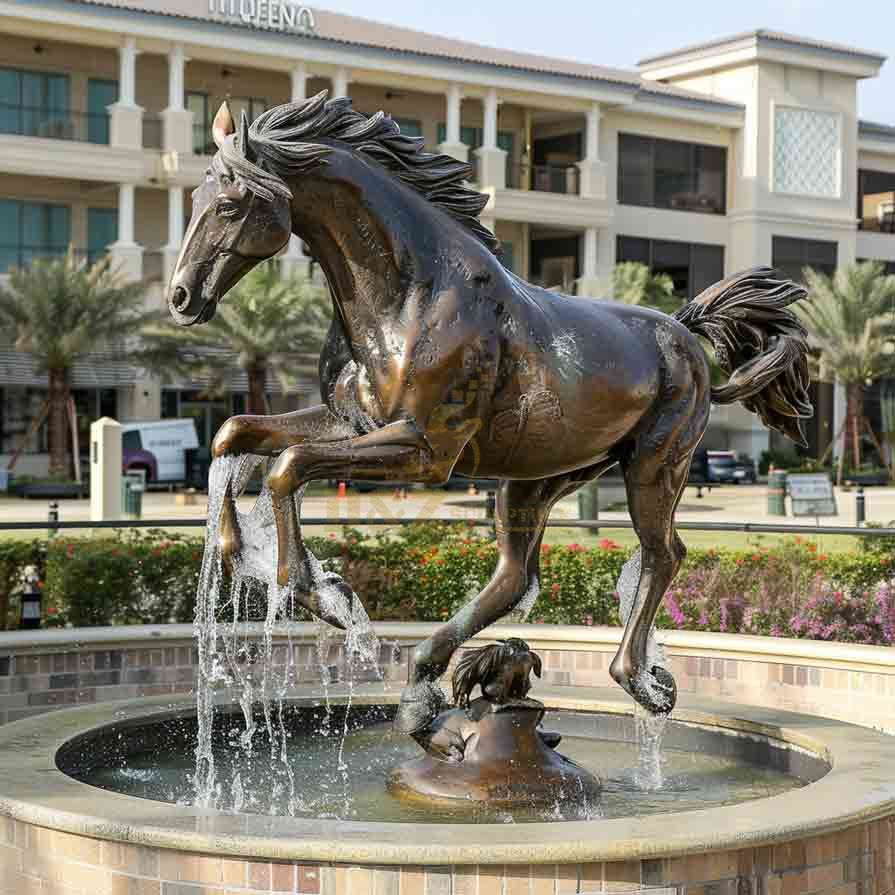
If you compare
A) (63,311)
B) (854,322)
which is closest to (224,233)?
(63,311)

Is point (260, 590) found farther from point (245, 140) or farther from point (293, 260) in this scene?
point (293, 260)

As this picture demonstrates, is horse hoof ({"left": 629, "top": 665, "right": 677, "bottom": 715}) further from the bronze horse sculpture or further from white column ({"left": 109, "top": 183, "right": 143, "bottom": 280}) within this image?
white column ({"left": 109, "top": 183, "right": 143, "bottom": 280})

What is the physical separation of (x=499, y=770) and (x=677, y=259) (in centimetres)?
4548

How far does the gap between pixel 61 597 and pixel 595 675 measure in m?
3.85

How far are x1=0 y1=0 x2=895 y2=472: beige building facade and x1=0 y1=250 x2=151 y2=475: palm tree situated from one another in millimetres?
4177

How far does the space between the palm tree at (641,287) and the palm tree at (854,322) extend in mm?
4482

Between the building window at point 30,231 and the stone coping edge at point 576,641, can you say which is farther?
the building window at point 30,231

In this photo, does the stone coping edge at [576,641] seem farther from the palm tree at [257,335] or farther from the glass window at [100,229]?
the glass window at [100,229]

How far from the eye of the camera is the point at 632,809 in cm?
604

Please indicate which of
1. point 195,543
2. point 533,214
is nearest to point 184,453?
point 533,214

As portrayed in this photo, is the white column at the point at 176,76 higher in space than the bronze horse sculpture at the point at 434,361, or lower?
higher

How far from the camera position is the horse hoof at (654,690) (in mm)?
6516

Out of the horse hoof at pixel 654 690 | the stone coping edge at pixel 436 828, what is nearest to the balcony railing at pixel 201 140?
the horse hoof at pixel 654 690

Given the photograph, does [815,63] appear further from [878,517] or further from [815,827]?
[815,827]
